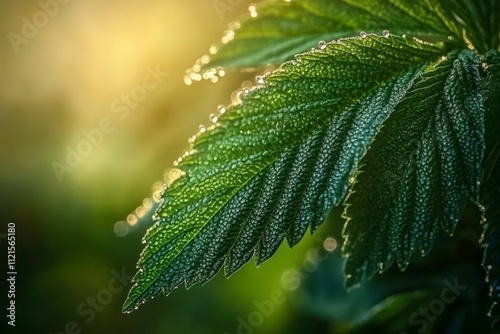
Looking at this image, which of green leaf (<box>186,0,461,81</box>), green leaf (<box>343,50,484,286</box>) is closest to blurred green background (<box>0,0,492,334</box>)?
green leaf (<box>186,0,461,81</box>)

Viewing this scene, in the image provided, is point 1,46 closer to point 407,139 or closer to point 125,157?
point 125,157

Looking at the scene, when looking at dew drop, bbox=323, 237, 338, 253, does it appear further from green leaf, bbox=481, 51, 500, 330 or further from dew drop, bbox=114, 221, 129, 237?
green leaf, bbox=481, 51, 500, 330

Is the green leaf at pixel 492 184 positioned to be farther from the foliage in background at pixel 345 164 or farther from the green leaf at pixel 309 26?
the green leaf at pixel 309 26

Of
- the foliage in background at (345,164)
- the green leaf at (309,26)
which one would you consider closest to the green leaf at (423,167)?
the foliage in background at (345,164)

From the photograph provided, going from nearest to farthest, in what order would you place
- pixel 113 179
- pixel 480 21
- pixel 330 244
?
pixel 480 21
pixel 330 244
pixel 113 179

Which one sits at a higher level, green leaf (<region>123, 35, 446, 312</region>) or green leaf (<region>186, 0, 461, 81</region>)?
green leaf (<region>186, 0, 461, 81</region>)

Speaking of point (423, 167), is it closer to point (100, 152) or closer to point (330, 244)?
point (330, 244)

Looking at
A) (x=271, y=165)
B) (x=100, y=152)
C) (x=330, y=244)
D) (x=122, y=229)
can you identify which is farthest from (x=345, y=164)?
(x=100, y=152)
